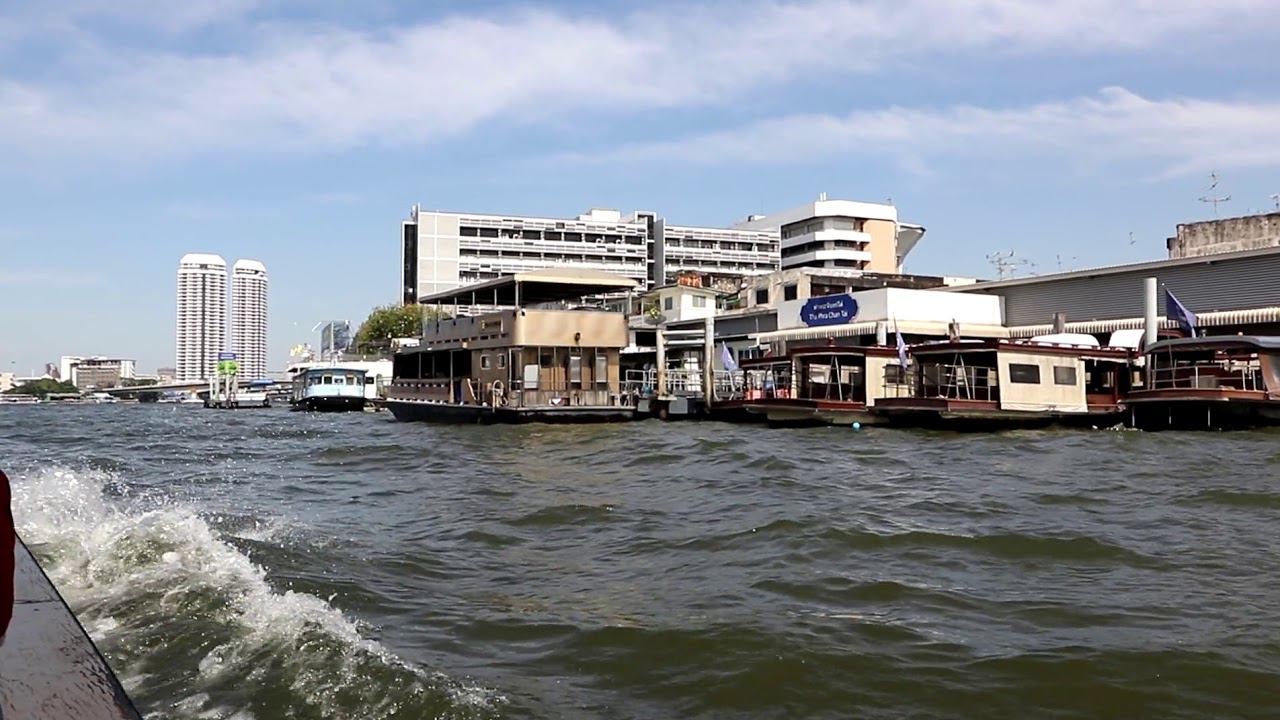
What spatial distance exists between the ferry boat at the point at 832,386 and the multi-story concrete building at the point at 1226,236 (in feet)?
56.9

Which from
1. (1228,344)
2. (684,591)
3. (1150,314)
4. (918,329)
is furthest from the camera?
(918,329)

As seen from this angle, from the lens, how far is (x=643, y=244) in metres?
89.2

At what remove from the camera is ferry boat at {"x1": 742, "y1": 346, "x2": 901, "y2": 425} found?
26281mm

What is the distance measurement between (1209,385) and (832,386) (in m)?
9.07

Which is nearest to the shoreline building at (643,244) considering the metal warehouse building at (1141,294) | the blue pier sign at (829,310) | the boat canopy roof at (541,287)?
the blue pier sign at (829,310)

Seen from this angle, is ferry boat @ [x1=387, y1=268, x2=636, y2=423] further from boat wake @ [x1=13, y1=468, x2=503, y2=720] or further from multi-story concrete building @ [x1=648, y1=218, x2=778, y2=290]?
multi-story concrete building @ [x1=648, y1=218, x2=778, y2=290]

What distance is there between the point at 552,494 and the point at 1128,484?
705 centimetres

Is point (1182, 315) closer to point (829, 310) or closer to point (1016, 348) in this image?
point (1016, 348)

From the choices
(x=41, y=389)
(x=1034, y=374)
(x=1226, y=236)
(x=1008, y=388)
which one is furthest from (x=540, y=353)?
(x=41, y=389)

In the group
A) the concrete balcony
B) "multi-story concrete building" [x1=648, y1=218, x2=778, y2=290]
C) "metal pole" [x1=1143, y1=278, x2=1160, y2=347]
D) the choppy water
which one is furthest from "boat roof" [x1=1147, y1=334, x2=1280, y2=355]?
"multi-story concrete building" [x1=648, y1=218, x2=778, y2=290]

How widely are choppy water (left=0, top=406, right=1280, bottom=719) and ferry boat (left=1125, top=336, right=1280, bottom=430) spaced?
10368 mm

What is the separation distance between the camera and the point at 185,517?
9.18m

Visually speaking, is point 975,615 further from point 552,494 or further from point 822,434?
point 822,434

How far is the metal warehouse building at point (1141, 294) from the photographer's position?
2962 centimetres
